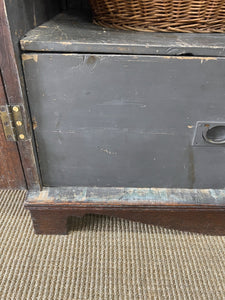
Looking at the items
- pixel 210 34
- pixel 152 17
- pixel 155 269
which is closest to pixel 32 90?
pixel 152 17

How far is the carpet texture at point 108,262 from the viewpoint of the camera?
682 millimetres

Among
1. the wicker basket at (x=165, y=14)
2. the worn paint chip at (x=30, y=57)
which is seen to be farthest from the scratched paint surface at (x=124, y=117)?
the wicker basket at (x=165, y=14)

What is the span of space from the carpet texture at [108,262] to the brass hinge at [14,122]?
0.33 metres

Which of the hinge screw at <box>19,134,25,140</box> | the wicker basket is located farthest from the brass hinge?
the wicker basket

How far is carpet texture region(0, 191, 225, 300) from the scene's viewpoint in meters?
0.68

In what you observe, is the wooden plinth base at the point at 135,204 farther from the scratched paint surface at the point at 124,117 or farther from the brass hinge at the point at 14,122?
the brass hinge at the point at 14,122

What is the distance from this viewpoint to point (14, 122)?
0.64 metres

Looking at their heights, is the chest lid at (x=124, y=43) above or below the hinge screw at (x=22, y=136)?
above

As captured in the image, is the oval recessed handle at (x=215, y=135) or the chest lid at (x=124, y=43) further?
the oval recessed handle at (x=215, y=135)

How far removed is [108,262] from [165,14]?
25.4 inches

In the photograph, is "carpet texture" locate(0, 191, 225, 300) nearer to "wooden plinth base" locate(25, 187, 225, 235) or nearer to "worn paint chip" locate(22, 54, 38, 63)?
"wooden plinth base" locate(25, 187, 225, 235)

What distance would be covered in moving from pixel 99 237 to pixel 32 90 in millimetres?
468

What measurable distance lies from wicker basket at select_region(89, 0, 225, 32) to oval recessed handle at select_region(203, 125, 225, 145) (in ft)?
0.78

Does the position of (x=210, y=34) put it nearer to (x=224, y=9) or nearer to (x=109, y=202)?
(x=224, y=9)
